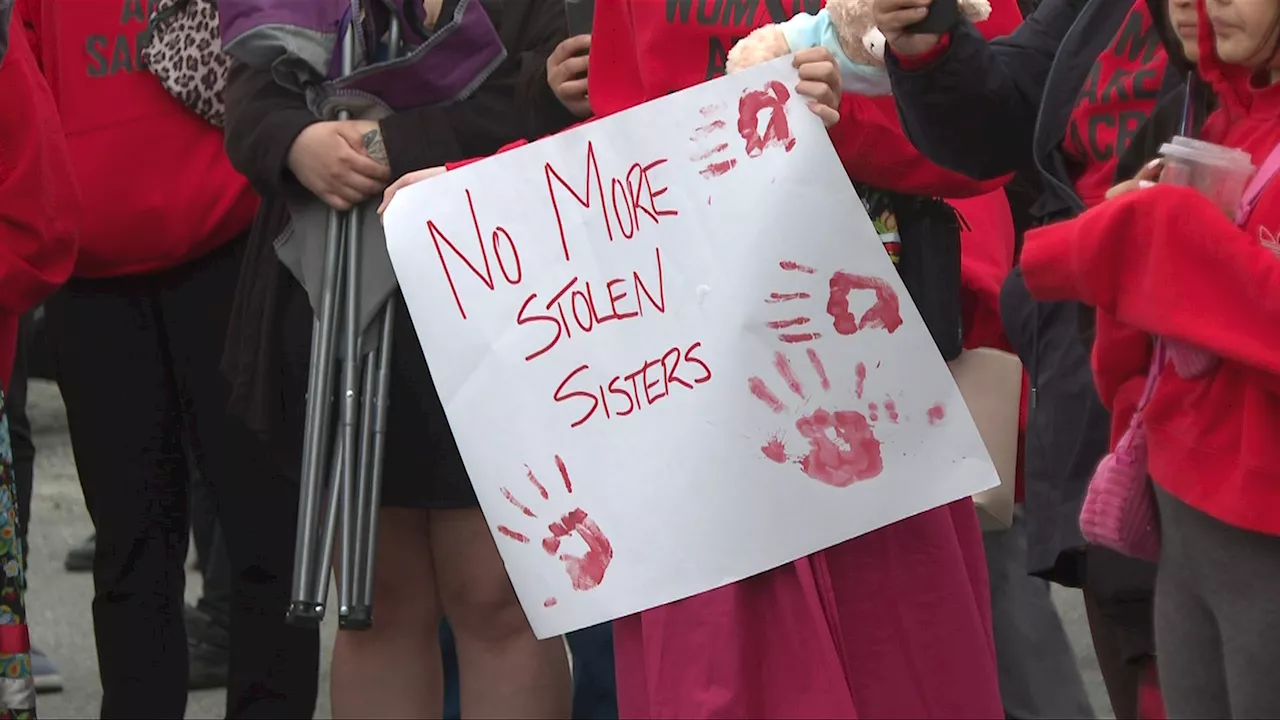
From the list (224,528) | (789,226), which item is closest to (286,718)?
(224,528)

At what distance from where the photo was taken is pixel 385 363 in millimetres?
2465

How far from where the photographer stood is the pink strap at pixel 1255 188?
5.67 ft

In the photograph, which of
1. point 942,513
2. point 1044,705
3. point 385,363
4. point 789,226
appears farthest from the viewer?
point 1044,705

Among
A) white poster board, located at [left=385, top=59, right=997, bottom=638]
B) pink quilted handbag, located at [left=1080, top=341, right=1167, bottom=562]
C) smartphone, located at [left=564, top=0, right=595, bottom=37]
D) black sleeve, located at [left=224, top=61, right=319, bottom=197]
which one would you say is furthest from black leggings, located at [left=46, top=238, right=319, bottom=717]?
pink quilted handbag, located at [left=1080, top=341, right=1167, bottom=562]

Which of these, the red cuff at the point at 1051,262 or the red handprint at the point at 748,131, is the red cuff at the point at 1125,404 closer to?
the red cuff at the point at 1051,262

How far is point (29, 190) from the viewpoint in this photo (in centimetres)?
246

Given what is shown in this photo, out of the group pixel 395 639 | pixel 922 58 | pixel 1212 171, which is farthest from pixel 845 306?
pixel 395 639

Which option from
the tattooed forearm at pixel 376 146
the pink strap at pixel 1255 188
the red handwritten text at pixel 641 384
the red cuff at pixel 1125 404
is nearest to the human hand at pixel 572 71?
the tattooed forearm at pixel 376 146

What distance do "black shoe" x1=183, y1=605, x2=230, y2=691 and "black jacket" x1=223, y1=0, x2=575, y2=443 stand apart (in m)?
1.25

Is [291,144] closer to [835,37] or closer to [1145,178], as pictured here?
[835,37]

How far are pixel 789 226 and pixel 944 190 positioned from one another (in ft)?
0.89

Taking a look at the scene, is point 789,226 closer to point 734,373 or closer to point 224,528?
point 734,373

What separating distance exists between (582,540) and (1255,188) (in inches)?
29.8

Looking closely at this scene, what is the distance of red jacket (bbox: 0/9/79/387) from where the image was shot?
2.44 m
